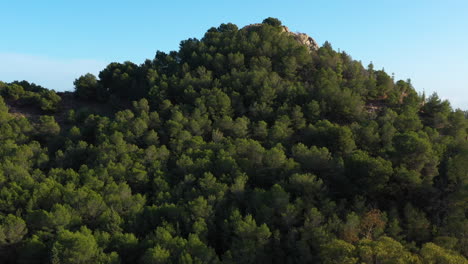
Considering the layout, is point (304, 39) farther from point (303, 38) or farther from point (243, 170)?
point (243, 170)

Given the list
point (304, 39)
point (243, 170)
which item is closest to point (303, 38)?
point (304, 39)

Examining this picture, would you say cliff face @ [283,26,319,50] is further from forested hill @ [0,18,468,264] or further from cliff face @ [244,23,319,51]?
forested hill @ [0,18,468,264]

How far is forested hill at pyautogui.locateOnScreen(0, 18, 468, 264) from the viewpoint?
79.7ft

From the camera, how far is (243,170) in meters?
33.0

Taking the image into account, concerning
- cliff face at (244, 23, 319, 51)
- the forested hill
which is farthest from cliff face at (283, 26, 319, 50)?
the forested hill

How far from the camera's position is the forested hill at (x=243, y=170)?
24.3 meters

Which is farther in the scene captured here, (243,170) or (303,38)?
(303,38)

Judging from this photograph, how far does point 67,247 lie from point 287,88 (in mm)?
31908

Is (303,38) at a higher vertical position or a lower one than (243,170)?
higher

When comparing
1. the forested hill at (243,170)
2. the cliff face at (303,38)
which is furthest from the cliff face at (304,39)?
the forested hill at (243,170)

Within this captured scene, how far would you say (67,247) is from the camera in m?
22.6

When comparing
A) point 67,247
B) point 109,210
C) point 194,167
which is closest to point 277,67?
point 194,167

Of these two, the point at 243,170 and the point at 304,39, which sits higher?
the point at 304,39

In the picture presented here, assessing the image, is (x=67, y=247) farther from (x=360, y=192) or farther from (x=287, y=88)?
(x=287, y=88)
